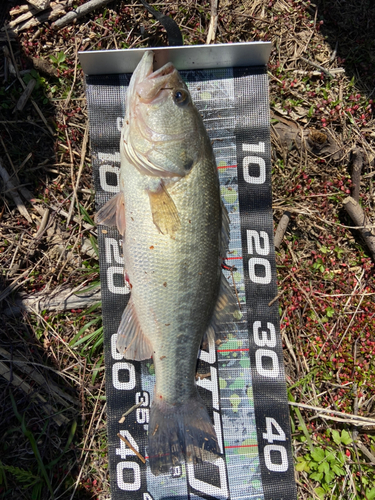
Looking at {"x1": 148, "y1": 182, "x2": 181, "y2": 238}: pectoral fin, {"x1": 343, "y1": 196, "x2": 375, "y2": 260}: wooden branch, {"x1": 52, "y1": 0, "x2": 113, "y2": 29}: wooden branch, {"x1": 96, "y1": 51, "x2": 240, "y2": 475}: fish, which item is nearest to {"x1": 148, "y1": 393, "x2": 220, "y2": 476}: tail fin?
{"x1": 96, "y1": 51, "x2": 240, "y2": 475}: fish

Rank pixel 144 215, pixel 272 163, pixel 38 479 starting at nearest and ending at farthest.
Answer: pixel 144 215
pixel 38 479
pixel 272 163

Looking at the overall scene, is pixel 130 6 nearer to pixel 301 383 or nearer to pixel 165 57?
pixel 165 57

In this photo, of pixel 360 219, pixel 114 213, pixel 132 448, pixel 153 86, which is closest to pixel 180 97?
pixel 153 86

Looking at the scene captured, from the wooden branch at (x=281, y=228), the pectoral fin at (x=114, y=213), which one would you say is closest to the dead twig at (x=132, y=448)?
the pectoral fin at (x=114, y=213)

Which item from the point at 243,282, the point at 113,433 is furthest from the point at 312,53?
the point at 113,433

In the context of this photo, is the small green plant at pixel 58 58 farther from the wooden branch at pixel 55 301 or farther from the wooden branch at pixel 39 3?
the wooden branch at pixel 55 301

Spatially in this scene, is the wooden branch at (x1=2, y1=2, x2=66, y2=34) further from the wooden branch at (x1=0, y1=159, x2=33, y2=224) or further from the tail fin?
the tail fin

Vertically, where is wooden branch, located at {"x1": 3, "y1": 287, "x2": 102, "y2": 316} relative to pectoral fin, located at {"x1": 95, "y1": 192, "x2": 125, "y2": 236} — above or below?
below

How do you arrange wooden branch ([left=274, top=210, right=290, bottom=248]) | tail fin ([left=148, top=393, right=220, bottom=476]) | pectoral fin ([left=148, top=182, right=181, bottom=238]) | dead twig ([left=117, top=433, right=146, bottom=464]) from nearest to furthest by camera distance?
pectoral fin ([left=148, top=182, right=181, bottom=238]) < tail fin ([left=148, top=393, right=220, bottom=476]) < dead twig ([left=117, top=433, right=146, bottom=464]) < wooden branch ([left=274, top=210, right=290, bottom=248])
